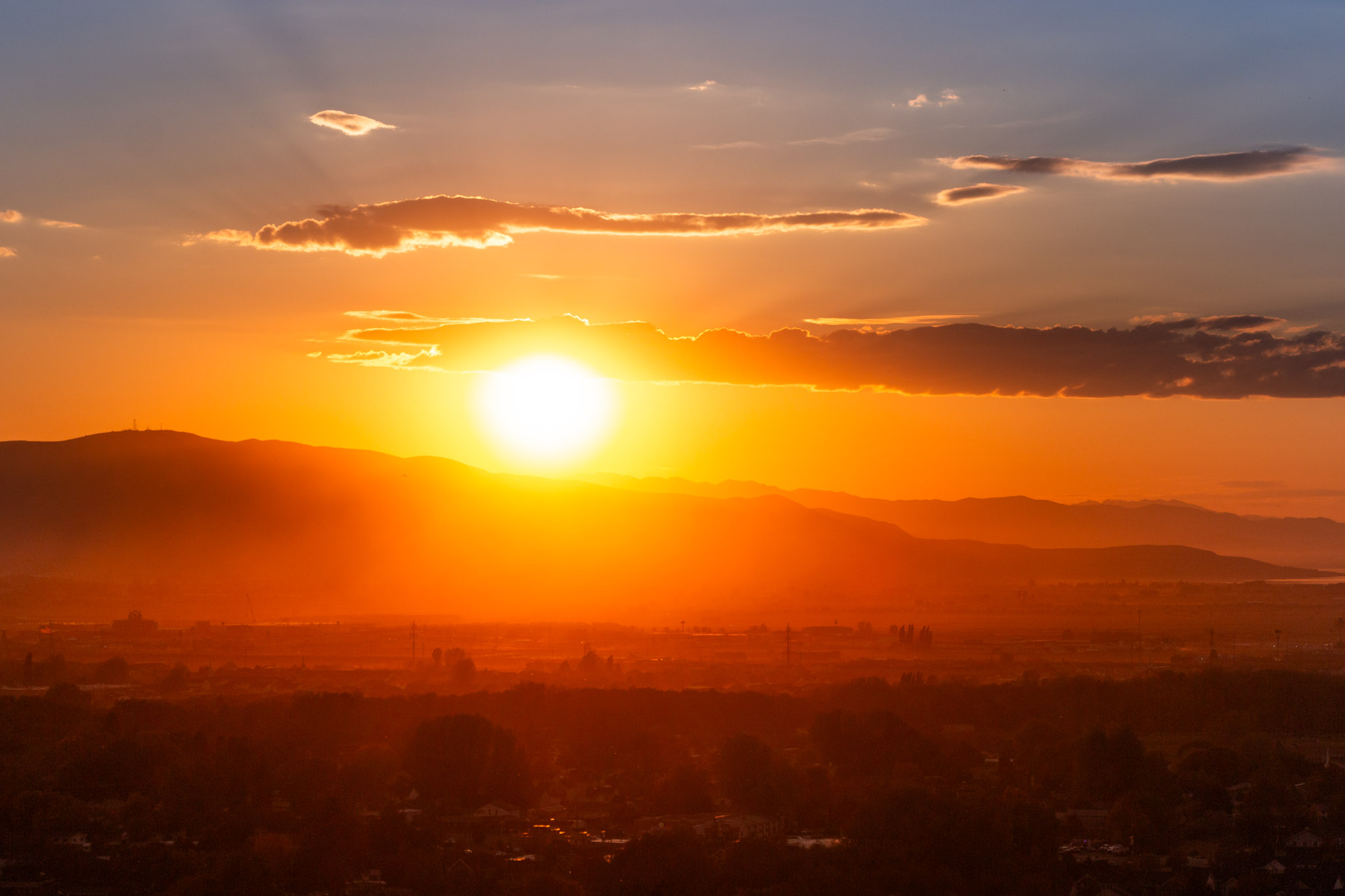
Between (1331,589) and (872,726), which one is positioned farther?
(1331,589)

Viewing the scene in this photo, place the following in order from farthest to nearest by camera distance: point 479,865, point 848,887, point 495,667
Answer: point 495,667 < point 479,865 < point 848,887

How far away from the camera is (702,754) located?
45906mm

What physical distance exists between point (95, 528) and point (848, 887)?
16667cm

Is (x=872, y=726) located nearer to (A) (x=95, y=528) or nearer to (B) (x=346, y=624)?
(B) (x=346, y=624)

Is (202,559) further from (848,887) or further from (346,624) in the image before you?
(848,887)

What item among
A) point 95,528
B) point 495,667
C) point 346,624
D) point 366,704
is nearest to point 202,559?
point 95,528

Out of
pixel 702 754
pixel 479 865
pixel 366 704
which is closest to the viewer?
pixel 479 865

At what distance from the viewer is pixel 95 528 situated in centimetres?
17475

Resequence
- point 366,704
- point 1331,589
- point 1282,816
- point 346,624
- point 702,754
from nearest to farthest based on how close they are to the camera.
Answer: point 1282,816, point 702,754, point 366,704, point 346,624, point 1331,589

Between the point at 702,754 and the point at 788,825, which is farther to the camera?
the point at 702,754

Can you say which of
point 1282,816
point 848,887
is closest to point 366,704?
point 848,887

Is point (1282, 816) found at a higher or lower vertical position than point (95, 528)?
lower

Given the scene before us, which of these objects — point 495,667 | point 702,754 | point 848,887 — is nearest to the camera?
point 848,887

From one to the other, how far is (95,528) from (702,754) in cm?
14988
